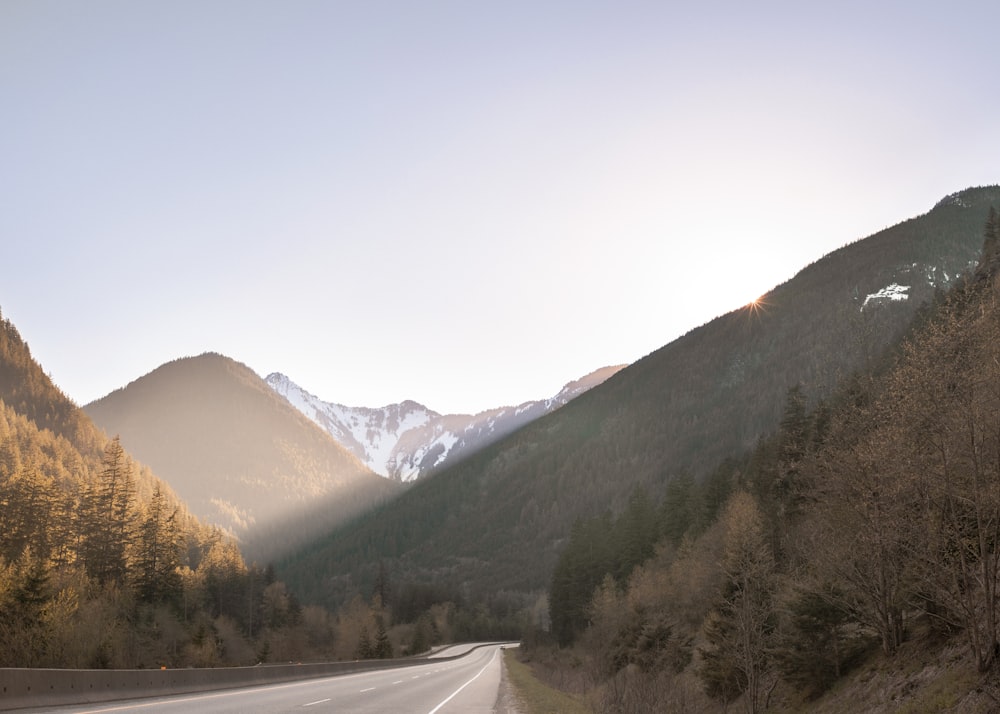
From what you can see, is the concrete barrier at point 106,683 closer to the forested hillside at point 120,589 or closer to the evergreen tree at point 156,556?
the forested hillside at point 120,589

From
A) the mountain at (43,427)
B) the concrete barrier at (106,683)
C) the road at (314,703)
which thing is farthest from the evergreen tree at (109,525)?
the road at (314,703)

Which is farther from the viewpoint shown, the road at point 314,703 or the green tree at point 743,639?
the green tree at point 743,639

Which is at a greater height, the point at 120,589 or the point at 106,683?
the point at 106,683

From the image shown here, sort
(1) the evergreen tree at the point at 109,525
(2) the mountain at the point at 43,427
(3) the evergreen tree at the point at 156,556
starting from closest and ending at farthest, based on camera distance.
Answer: (1) the evergreen tree at the point at 109,525, (3) the evergreen tree at the point at 156,556, (2) the mountain at the point at 43,427

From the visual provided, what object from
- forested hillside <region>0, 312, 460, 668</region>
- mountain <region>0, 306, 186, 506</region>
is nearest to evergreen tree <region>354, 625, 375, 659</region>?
forested hillside <region>0, 312, 460, 668</region>

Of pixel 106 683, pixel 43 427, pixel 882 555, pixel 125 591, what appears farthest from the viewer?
pixel 43 427

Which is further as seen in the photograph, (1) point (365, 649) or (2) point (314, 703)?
(1) point (365, 649)

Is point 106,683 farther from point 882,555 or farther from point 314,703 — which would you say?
point 882,555

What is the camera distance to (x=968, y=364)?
1483 centimetres

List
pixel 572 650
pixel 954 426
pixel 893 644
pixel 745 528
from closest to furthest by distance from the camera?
pixel 954 426 < pixel 893 644 < pixel 745 528 < pixel 572 650

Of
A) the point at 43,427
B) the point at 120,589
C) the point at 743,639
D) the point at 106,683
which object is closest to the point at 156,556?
the point at 120,589

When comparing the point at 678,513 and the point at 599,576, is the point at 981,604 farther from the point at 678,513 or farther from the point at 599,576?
the point at 599,576

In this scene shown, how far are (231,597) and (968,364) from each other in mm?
104611

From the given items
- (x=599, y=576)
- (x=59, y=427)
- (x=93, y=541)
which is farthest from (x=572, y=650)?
(x=59, y=427)
